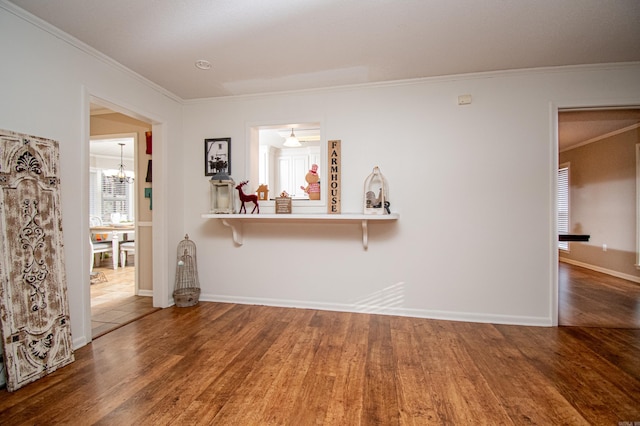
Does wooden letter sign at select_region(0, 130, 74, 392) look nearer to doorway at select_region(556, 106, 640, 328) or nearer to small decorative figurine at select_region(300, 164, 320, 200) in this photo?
small decorative figurine at select_region(300, 164, 320, 200)

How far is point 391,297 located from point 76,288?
2815mm

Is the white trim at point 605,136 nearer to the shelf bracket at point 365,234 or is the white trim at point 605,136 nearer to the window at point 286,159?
the shelf bracket at point 365,234

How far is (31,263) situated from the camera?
1.94 metres

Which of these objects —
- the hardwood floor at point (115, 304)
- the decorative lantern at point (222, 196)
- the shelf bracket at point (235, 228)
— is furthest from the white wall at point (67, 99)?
the shelf bracket at point (235, 228)

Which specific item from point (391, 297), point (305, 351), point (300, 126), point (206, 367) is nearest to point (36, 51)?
point (300, 126)

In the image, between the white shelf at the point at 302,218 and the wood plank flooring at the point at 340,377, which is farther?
the white shelf at the point at 302,218

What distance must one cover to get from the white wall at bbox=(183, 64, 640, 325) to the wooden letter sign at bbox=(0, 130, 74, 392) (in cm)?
163

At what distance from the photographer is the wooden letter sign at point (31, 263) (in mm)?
1812

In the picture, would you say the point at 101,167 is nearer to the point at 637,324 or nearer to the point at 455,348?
the point at 455,348

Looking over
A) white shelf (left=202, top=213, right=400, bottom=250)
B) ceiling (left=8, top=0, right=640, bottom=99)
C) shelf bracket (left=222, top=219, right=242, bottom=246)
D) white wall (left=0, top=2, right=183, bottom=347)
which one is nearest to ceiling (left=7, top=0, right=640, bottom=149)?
ceiling (left=8, top=0, right=640, bottom=99)

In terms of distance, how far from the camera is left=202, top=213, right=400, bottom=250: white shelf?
2.80 meters

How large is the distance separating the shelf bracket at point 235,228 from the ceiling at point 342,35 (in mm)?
1509

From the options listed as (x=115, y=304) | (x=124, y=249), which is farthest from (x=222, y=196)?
(x=124, y=249)

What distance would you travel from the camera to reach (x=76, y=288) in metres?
2.33
